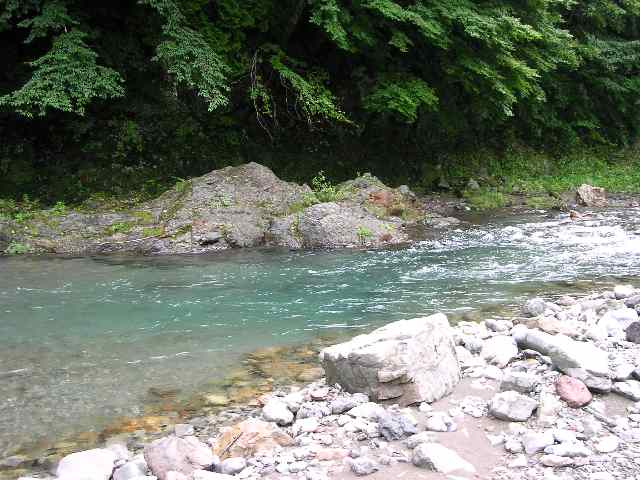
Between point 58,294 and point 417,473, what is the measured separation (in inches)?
234

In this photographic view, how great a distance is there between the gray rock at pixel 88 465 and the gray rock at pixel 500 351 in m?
2.87

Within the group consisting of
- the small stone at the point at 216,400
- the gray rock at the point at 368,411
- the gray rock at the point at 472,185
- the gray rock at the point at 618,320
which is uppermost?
the gray rock at the point at 472,185

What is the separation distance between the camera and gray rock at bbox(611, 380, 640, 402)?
12.0 feet

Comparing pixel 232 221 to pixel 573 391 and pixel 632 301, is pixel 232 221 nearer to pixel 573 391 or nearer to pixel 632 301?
pixel 632 301

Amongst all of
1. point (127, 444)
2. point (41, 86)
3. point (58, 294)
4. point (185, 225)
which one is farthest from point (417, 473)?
point (41, 86)

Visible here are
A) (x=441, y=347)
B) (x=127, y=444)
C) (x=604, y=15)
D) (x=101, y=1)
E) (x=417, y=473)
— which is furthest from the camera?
(x=604, y=15)

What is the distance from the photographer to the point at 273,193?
12.1 m

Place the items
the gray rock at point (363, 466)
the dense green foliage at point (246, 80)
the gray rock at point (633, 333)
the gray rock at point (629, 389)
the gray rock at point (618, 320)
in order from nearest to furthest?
the gray rock at point (363, 466)
the gray rock at point (629, 389)
the gray rock at point (633, 333)
the gray rock at point (618, 320)
the dense green foliage at point (246, 80)

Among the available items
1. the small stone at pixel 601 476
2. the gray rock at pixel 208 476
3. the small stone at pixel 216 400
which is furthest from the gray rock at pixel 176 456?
the small stone at pixel 601 476

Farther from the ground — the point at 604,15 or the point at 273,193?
the point at 604,15

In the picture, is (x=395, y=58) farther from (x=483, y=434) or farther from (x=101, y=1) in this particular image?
(x=483, y=434)

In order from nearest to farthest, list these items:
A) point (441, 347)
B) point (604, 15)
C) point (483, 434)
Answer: point (483, 434) < point (441, 347) < point (604, 15)

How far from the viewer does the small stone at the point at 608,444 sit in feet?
10.4

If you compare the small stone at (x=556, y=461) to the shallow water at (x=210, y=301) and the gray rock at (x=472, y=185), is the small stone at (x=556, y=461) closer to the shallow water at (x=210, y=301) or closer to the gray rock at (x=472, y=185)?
the shallow water at (x=210, y=301)
